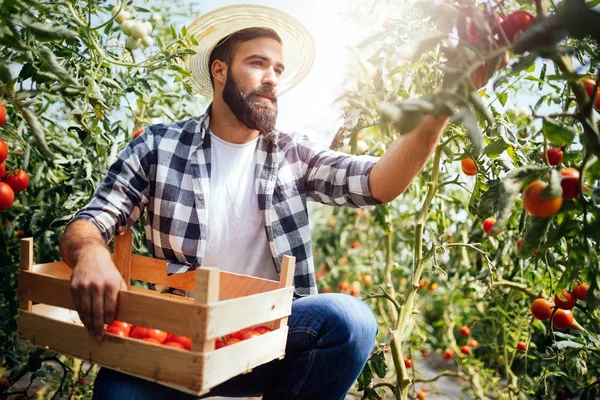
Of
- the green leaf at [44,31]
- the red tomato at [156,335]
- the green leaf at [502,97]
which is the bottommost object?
the red tomato at [156,335]

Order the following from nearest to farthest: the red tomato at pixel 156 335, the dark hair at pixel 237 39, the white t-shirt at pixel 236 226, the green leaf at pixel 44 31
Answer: the green leaf at pixel 44 31, the red tomato at pixel 156 335, the white t-shirt at pixel 236 226, the dark hair at pixel 237 39

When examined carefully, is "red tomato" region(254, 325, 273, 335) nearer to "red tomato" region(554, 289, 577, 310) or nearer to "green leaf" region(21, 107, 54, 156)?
"green leaf" region(21, 107, 54, 156)

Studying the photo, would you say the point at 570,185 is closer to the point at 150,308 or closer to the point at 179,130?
the point at 150,308

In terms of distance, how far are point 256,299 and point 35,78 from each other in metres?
0.75

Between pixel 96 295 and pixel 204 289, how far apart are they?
0.81ft

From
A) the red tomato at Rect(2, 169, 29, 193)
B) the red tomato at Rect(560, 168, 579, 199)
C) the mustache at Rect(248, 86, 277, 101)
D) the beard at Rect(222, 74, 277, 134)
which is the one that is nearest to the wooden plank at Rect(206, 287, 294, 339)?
the red tomato at Rect(560, 168, 579, 199)

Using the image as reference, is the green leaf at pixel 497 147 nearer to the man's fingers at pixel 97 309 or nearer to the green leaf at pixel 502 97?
the green leaf at pixel 502 97

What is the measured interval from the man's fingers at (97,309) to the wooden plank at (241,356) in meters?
0.24

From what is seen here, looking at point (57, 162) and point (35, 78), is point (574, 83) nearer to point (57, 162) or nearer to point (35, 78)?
point (35, 78)

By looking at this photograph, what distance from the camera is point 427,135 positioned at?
1204mm

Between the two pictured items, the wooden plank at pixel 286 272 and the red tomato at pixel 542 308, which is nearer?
the wooden plank at pixel 286 272

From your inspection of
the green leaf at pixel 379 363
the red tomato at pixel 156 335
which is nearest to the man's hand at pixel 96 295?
the red tomato at pixel 156 335

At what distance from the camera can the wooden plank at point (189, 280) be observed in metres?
1.31

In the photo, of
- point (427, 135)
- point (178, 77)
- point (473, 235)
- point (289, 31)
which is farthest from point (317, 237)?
point (427, 135)
